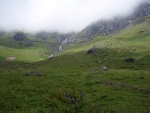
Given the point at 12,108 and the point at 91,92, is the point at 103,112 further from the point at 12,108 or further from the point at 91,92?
the point at 12,108

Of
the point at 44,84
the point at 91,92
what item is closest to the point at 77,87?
the point at 91,92

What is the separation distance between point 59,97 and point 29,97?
18.9 ft

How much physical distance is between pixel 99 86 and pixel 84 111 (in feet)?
52.1

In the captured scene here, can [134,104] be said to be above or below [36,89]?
below

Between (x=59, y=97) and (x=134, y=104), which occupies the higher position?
(x=59, y=97)

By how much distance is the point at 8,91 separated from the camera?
4419cm

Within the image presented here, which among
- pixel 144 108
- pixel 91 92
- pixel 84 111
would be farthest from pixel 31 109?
pixel 144 108

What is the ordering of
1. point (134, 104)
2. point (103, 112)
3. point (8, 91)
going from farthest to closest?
point (8, 91) < point (134, 104) < point (103, 112)

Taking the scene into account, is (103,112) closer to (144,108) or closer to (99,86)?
(144,108)

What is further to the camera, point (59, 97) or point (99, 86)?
point (99, 86)

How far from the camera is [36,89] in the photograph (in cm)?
4600

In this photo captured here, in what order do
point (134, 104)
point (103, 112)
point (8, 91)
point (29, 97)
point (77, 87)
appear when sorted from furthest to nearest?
1. point (77, 87)
2. point (8, 91)
3. point (29, 97)
4. point (134, 104)
5. point (103, 112)

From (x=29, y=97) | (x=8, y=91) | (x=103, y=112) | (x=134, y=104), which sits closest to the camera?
(x=103, y=112)

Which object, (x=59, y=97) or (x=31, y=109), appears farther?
(x=59, y=97)
